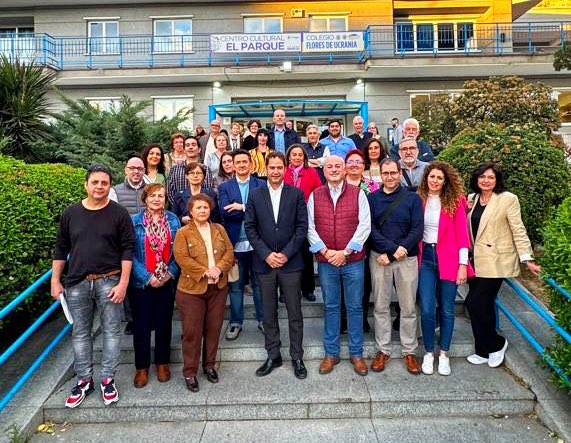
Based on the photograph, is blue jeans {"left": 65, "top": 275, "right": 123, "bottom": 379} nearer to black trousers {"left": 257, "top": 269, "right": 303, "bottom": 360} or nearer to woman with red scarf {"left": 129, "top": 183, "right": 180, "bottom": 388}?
woman with red scarf {"left": 129, "top": 183, "right": 180, "bottom": 388}

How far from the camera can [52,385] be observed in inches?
143

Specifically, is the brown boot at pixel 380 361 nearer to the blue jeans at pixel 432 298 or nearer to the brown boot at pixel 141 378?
the blue jeans at pixel 432 298

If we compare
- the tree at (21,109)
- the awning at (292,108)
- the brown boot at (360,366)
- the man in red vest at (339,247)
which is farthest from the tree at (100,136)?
the awning at (292,108)

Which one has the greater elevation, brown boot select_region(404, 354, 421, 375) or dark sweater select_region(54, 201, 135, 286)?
dark sweater select_region(54, 201, 135, 286)

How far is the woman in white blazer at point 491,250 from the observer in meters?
3.71

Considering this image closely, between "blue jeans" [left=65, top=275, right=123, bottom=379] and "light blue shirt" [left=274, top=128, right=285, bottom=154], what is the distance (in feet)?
12.1

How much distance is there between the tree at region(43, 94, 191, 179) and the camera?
24.3 ft

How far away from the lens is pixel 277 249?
3.75 metres

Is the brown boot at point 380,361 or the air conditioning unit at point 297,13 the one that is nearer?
the brown boot at point 380,361

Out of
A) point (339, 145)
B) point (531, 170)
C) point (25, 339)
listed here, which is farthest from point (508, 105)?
point (25, 339)

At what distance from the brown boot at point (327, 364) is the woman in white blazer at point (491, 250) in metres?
1.33

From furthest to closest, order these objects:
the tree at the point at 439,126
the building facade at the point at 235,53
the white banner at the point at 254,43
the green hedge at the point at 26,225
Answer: the building facade at the point at 235,53
the white banner at the point at 254,43
the tree at the point at 439,126
the green hedge at the point at 26,225

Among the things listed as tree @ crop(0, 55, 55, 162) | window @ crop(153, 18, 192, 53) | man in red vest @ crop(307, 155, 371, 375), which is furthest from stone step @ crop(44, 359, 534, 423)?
window @ crop(153, 18, 192, 53)

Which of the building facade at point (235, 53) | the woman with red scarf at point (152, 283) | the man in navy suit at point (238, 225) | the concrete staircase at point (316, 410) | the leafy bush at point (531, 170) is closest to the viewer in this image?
the concrete staircase at point (316, 410)
